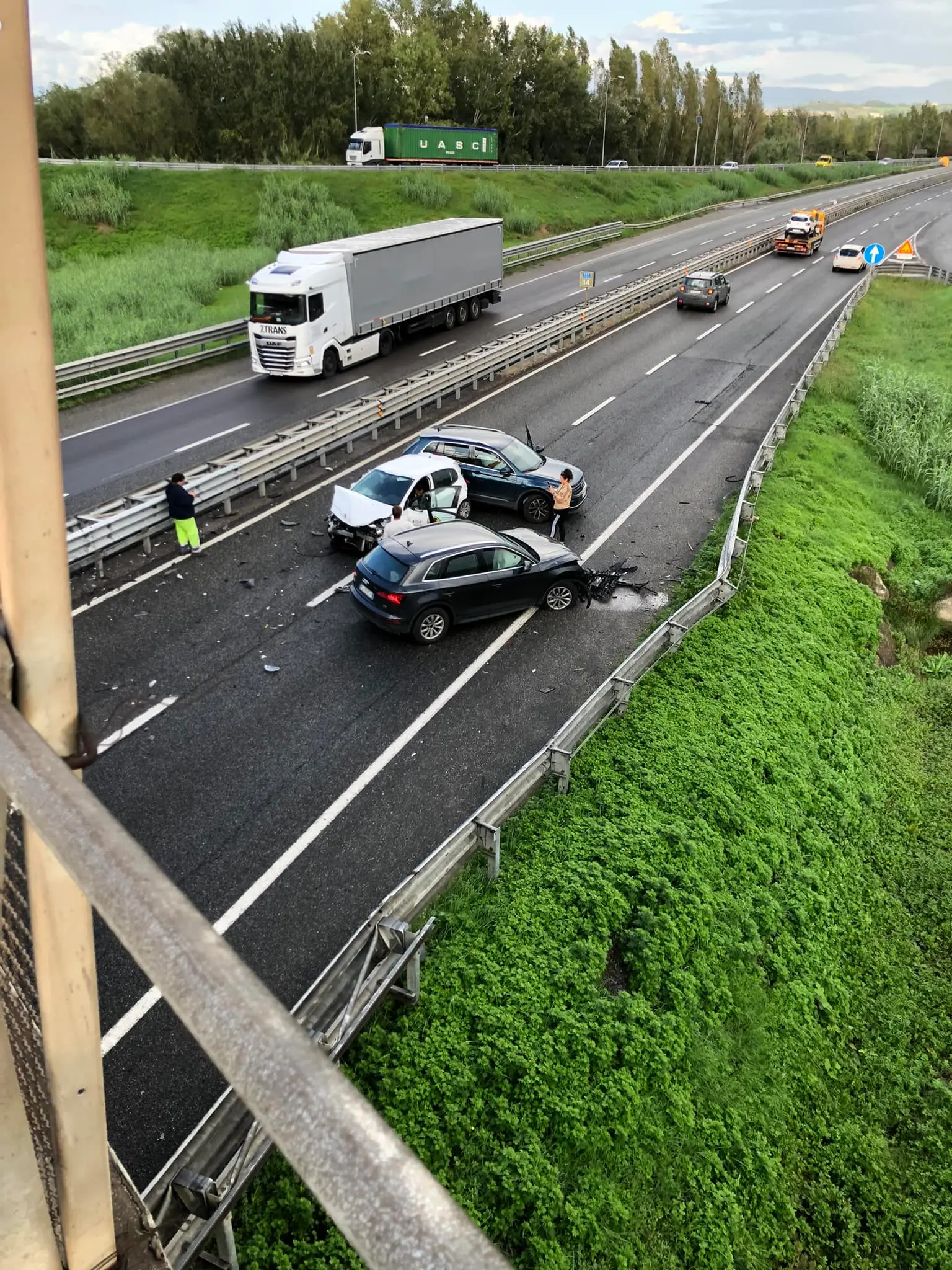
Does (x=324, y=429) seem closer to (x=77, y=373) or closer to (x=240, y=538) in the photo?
(x=240, y=538)

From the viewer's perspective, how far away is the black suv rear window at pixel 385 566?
13141 millimetres

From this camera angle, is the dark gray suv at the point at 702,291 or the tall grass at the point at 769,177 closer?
the dark gray suv at the point at 702,291

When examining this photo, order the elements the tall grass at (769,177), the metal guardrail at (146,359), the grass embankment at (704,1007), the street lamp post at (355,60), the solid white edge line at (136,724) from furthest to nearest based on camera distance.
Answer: the tall grass at (769,177)
the street lamp post at (355,60)
the metal guardrail at (146,359)
the solid white edge line at (136,724)
the grass embankment at (704,1007)

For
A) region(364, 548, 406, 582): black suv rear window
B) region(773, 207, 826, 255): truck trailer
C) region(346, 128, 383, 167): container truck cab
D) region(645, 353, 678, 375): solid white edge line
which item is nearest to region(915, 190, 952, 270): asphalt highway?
region(773, 207, 826, 255): truck trailer

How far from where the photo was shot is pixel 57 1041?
3270 mm

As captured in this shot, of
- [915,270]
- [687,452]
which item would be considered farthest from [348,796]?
[915,270]

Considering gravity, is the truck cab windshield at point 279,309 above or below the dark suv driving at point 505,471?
above

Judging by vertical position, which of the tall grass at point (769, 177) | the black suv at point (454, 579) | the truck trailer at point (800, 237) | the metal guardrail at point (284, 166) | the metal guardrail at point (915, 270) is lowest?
the black suv at point (454, 579)

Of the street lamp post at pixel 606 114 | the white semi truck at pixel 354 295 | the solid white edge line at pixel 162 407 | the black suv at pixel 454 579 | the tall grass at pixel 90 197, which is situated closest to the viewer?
the black suv at pixel 454 579

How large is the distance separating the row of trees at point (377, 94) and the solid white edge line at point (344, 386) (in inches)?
1776

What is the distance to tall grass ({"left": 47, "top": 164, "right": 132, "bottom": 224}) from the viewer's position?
149 feet

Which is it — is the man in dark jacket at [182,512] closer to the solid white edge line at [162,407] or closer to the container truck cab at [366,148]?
the solid white edge line at [162,407]

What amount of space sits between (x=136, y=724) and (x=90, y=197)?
145 ft

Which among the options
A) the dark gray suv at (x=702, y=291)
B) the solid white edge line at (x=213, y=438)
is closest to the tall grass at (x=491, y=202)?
the dark gray suv at (x=702, y=291)
